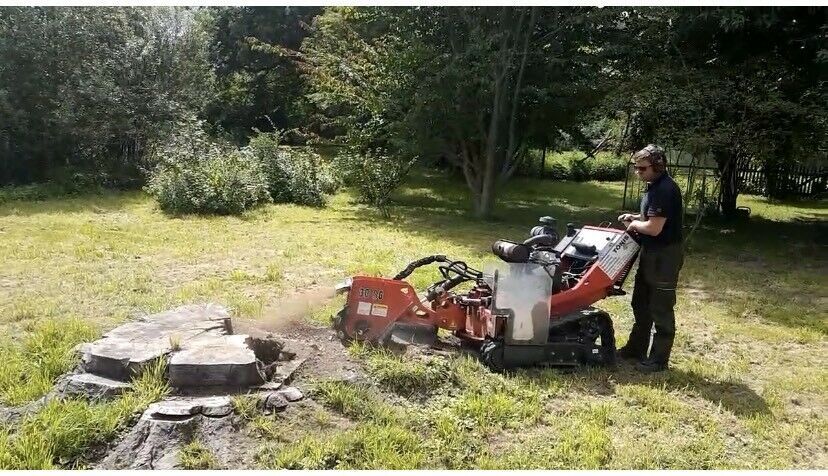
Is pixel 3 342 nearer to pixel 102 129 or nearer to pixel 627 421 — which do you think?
pixel 627 421

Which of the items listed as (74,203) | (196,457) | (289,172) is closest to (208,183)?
(289,172)

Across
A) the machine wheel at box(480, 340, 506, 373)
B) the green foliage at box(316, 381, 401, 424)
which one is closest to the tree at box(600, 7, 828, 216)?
the machine wheel at box(480, 340, 506, 373)

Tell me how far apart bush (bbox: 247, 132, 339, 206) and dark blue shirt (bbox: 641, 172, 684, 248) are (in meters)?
10.7

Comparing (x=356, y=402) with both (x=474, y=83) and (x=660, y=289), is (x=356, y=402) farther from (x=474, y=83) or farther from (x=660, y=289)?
(x=474, y=83)

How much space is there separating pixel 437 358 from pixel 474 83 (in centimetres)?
912

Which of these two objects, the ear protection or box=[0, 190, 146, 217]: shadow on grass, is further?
box=[0, 190, 146, 217]: shadow on grass

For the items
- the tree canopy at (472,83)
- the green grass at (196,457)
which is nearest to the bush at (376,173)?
the tree canopy at (472,83)

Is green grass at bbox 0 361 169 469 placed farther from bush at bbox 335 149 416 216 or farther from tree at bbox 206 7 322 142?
tree at bbox 206 7 322 142

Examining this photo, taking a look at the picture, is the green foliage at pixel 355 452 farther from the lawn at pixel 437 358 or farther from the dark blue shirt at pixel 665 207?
the dark blue shirt at pixel 665 207

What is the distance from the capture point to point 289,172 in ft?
48.1

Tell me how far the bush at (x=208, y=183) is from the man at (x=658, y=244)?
30.3ft

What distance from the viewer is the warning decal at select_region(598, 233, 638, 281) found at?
4645mm

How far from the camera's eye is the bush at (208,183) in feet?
40.3

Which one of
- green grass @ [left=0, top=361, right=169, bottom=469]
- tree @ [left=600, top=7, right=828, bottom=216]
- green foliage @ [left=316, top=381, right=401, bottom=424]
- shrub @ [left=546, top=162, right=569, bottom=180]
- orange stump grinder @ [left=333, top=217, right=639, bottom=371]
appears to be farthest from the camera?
shrub @ [left=546, top=162, right=569, bottom=180]
